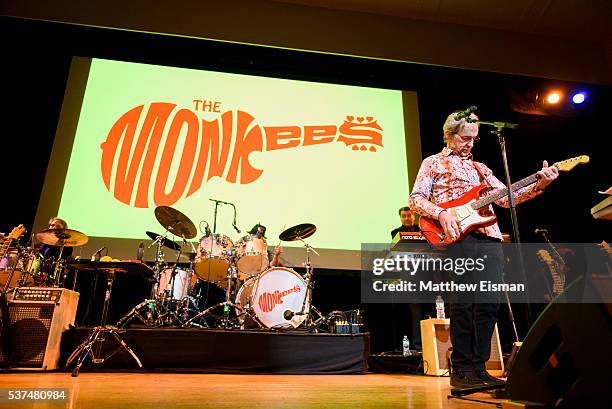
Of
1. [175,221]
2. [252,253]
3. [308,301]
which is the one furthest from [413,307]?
[175,221]

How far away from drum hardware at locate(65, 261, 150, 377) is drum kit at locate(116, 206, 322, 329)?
703mm

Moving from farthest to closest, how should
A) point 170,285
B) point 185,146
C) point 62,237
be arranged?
point 185,146
point 170,285
point 62,237

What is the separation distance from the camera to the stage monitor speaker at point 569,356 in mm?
847

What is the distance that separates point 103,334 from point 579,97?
6.38m

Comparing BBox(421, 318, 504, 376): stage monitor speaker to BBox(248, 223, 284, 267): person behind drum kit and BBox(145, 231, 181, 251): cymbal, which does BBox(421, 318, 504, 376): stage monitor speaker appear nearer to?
BBox(248, 223, 284, 267): person behind drum kit

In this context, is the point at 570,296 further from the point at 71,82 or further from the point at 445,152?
the point at 71,82

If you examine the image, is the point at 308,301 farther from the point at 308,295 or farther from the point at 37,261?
the point at 37,261

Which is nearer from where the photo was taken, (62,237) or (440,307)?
(62,237)

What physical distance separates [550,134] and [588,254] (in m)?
2.06

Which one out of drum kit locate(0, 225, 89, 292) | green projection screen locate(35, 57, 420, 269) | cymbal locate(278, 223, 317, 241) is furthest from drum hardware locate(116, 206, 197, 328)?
cymbal locate(278, 223, 317, 241)

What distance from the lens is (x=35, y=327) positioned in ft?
10.8

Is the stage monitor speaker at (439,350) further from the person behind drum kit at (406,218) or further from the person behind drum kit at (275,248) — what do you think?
the person behind drum kit at (275,248)

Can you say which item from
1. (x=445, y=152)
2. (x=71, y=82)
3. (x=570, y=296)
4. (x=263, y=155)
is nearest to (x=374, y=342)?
(x=263, y=155)

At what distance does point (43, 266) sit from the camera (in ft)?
13.1
